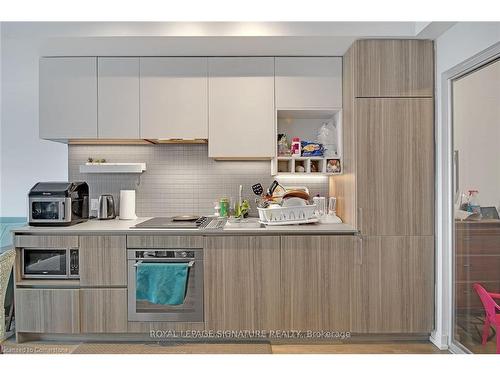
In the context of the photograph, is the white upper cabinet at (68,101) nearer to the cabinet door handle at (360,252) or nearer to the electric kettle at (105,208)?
the electric kettle at (105,208)

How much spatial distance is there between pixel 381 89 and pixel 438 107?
41cm

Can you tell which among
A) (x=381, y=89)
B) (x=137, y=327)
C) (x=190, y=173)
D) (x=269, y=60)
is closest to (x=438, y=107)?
(x=381, y=89)

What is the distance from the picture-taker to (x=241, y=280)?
9.38 ft

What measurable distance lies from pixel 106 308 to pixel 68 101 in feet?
5.31

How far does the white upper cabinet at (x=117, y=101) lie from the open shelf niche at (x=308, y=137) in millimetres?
1146

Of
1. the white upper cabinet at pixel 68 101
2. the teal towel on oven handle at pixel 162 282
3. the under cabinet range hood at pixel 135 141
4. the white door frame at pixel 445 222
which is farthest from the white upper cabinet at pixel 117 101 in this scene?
the white door frame at pixel 445 222

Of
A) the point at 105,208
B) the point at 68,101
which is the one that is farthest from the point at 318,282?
the point at 68,101

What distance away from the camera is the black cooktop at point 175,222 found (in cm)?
293

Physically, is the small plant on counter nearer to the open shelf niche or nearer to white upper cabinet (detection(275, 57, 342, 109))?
the open shelf niche

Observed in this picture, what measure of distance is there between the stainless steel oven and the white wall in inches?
72.7

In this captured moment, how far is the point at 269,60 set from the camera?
3.17 metres

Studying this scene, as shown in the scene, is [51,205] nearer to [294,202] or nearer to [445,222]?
[294,202]

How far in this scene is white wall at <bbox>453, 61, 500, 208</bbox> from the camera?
2.25 metres

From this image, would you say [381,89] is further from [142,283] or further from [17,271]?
[17,271]
